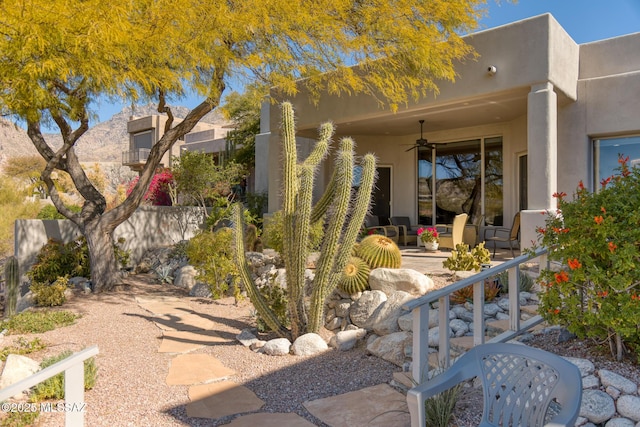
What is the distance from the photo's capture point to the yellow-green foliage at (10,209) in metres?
15.4

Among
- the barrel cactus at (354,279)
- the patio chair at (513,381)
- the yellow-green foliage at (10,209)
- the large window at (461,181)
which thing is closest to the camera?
the patio chair at (513,381)

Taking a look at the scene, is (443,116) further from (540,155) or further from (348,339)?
(348,339)

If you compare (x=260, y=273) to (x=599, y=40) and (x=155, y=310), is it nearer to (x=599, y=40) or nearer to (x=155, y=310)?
(x=155, y=310)

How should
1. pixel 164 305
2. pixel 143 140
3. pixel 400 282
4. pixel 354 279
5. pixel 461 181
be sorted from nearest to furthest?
pixel 400 282 → pixel 354 279 → pixel 164 305 → pixel 461 181 → pixel 143 140

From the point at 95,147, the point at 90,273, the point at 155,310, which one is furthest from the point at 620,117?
the point at 95,147

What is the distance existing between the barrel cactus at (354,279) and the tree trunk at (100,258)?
4987 millimetres

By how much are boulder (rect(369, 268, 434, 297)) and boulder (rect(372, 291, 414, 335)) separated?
52cm

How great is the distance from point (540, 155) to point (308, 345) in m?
5.08

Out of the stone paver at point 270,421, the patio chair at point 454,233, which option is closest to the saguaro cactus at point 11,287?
the stone paver at point 270,421

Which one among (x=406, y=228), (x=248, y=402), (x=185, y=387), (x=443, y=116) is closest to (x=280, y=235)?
(x=185, y=387)

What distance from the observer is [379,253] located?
711 cm

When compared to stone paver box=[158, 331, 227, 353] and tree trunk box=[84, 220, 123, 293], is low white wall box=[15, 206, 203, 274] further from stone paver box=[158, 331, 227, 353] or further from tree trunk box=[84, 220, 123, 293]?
stone paver box=[158, 331, 227, 353]

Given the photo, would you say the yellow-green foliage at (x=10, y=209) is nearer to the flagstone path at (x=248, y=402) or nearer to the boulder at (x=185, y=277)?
the boulder at (x=185, y=277)

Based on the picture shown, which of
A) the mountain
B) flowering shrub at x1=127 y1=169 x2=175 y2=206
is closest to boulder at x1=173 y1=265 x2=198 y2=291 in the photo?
flowering shrub at x1=127 y1=169 x2=175 y2=206
